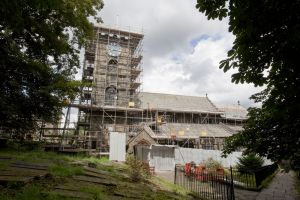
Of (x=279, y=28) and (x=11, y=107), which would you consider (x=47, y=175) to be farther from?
(x=11, y=107)

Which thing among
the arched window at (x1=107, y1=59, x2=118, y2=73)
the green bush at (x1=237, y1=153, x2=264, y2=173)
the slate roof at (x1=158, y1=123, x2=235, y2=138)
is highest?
the arched window at (x1=107, y1=59, x2=118, y2=73)

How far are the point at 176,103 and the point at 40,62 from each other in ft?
93.8

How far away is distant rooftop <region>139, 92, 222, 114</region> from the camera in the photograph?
39.7 m

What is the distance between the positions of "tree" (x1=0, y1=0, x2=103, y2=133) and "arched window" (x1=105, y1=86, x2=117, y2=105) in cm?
1262

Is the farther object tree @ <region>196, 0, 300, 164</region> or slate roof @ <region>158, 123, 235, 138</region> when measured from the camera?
slate roof @ <region>158, 123, 235, 138</region>

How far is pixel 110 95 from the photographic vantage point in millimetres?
37438

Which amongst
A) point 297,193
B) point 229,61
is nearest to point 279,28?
point 229,61

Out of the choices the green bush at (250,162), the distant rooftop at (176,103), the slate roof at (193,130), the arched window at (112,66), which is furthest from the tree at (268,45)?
the arched window at (112,66)

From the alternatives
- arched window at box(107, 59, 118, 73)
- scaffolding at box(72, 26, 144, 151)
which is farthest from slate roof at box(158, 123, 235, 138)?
arched window at box(107, 59, 118, 73)

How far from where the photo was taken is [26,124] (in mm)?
20250

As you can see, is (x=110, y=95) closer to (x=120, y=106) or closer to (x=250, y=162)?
(x=120, y=106)

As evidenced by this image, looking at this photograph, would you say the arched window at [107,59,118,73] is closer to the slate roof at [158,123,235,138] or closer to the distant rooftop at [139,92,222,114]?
the distant rooftop at [139,92,222,114]

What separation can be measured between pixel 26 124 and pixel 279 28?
21.1 meters

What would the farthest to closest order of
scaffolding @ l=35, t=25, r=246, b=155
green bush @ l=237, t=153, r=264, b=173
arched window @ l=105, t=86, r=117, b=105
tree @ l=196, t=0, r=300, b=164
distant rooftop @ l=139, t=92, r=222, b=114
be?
distant rooftop @ l=139, t=92, r=222, b=114 → arched window @ l=105, t=86, r=117, b=105 → scaffolding @ l=35, t=25, r=246, b=155 → green bush @ l=237, t=153, r=264, b=173 → tree @ l=196, t=0, r=300, b=164
